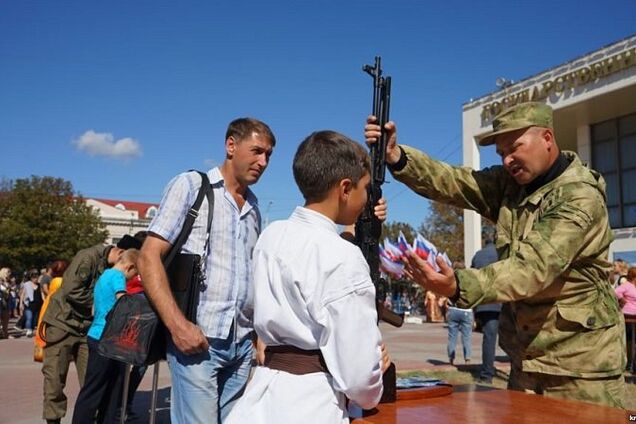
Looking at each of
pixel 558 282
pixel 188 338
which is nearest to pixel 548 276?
pixel 558 282

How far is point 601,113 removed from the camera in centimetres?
2016

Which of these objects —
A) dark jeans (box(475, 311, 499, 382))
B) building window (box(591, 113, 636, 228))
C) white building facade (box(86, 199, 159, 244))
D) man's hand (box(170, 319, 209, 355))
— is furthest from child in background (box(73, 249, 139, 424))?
white building facade (box(86, 199, 159, 244))

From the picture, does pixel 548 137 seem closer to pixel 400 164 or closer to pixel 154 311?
pixel 400 164

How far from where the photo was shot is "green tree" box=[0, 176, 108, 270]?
40.6 meters

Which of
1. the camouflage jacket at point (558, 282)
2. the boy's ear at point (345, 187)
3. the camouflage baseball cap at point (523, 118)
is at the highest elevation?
the camouflage baseball cap at point (523, 118)

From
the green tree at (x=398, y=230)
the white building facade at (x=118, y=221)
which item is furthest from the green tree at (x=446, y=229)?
the white building facade at (x=118, y=221)

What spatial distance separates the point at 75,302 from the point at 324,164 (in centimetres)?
454

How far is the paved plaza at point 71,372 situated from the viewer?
6.80m

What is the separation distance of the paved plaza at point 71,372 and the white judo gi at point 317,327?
16.6 feet

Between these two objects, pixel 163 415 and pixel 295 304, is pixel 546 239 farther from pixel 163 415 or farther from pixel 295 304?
pixel 163 415

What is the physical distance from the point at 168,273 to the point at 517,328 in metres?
1.70

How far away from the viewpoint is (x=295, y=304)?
1.86 m

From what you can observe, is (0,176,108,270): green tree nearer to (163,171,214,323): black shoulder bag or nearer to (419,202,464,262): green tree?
(419,202,464,262): green tree

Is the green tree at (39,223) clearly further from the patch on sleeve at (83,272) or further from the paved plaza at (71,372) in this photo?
the patch on sleeve at (83,272)
